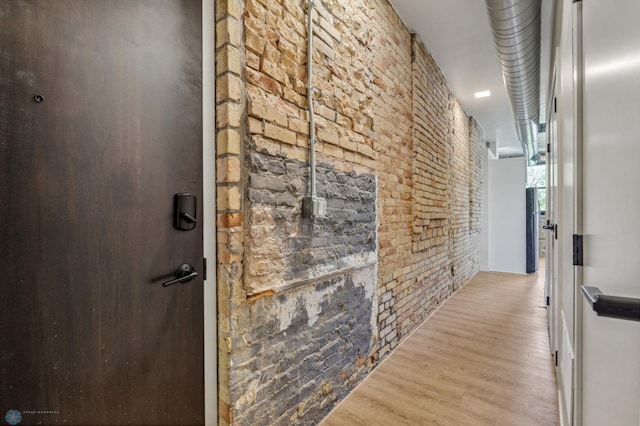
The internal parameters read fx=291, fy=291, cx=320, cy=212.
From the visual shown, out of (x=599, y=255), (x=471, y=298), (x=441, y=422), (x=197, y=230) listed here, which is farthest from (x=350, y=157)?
(x=471, y=298)

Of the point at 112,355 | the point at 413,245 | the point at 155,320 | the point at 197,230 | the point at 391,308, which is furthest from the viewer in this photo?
the point at 413,245

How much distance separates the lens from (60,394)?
909 millimetres

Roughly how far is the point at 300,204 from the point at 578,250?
1.22 metres

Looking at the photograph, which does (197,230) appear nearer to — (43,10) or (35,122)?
(35,122)

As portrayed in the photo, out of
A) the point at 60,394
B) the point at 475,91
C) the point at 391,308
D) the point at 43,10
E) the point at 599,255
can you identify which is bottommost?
the point at 391,308

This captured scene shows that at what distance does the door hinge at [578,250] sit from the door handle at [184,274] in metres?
1.51

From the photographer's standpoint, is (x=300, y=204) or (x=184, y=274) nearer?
(x=184, y=274)

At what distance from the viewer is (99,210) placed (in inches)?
38.7

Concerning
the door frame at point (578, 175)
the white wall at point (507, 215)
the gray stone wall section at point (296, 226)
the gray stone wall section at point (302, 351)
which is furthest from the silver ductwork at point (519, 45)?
the white wall at point (507, 215)

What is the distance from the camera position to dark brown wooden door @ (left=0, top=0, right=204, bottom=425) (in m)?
0.83

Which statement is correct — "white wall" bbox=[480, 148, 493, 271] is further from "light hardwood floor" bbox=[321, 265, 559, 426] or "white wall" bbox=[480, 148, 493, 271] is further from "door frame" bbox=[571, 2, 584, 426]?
"door frame" bbox=[571, 2, 584, 426]

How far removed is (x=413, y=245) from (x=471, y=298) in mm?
2071

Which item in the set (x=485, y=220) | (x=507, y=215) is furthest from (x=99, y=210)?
(x=507, y=215)

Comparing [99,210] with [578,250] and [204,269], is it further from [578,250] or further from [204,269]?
[578,250]
